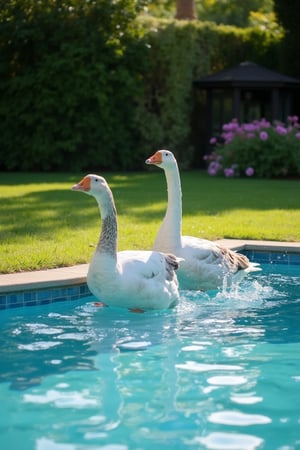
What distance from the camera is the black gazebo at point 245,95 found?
2364cm

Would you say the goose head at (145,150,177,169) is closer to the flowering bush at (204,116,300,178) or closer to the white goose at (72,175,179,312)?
the white goose at (72,175,179,312)

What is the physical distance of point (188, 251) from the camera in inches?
297

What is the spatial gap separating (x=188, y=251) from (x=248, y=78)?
16671 mm

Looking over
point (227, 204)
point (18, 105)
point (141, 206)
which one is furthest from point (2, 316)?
point (18, 105)

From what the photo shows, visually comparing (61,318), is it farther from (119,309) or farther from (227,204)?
(227,204)

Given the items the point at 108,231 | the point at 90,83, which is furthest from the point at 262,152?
the point at 108,231

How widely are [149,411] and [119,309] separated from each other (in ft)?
7.67

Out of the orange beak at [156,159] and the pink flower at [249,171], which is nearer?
the orange beak at [156,159]

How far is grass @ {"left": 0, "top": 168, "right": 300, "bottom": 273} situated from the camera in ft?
29.1

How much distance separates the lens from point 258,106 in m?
26.2

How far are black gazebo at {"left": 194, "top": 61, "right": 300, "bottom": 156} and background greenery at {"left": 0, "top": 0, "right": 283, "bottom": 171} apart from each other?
85 centimetres

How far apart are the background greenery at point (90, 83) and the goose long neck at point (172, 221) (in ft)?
49.5

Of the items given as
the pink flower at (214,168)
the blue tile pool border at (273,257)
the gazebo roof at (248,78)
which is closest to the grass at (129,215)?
the blue tile pool border at (273,257)

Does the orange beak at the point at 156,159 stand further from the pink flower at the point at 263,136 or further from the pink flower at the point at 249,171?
the pink flower at the point at 249,171
